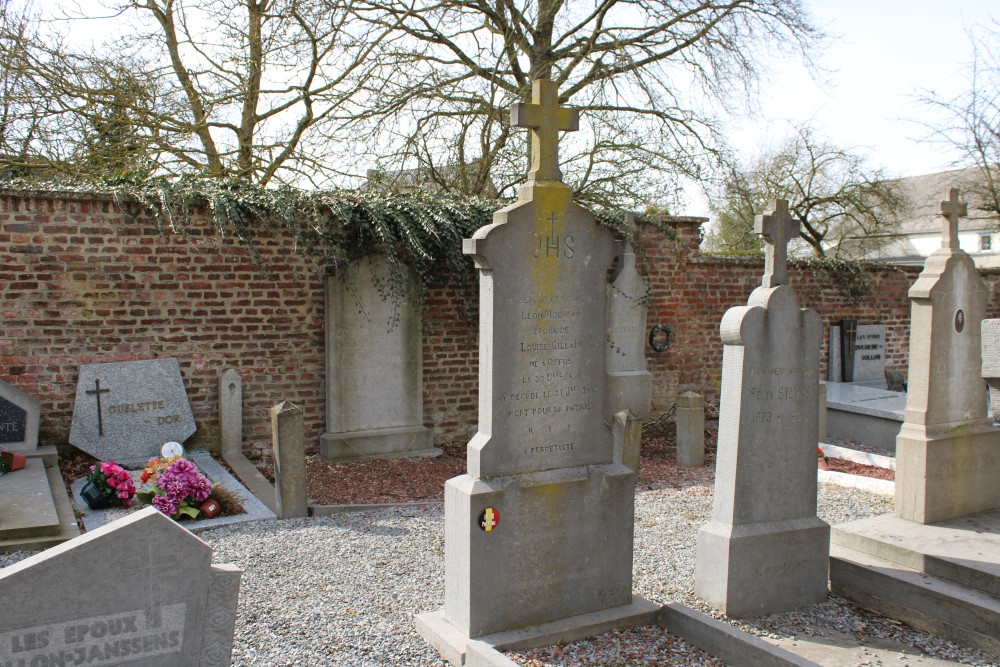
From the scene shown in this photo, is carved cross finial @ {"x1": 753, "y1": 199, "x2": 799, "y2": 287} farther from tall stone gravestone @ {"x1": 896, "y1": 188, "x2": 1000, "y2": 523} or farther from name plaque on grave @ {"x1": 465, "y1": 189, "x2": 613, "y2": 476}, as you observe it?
tall stone gravestone @ {"x1": 896, "y1": 188, "x2": 1000, "y2": 523}

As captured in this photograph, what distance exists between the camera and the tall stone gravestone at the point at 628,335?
977cm

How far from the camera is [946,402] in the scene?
17.7 ft

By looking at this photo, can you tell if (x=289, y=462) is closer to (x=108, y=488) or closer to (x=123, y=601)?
(x=108, y=488)

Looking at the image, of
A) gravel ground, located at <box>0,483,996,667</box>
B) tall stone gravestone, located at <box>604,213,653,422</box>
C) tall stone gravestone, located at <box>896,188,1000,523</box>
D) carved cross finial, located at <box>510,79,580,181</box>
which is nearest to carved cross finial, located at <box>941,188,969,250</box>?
tall stone gravestone, located at <box>896,188,1000,523</box>

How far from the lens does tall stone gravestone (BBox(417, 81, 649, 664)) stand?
12.6ft

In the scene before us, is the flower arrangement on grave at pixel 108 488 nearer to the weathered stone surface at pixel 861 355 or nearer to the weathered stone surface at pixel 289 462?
the weathered stone surface at pixel 289 462

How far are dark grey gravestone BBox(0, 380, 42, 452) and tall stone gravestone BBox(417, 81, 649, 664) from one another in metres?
4.70

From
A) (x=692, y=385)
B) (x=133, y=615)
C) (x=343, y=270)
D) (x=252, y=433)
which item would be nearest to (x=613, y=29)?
(x=692, y=385)

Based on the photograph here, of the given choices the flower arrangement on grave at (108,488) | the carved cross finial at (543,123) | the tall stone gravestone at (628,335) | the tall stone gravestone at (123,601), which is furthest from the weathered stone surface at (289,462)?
the tall stone gravestone at (628,335)

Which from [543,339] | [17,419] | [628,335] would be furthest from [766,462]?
[17,419]

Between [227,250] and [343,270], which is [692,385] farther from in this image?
[227,250]

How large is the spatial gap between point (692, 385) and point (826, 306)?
2.99 m

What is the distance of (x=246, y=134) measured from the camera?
11.1m

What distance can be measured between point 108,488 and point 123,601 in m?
3.69
